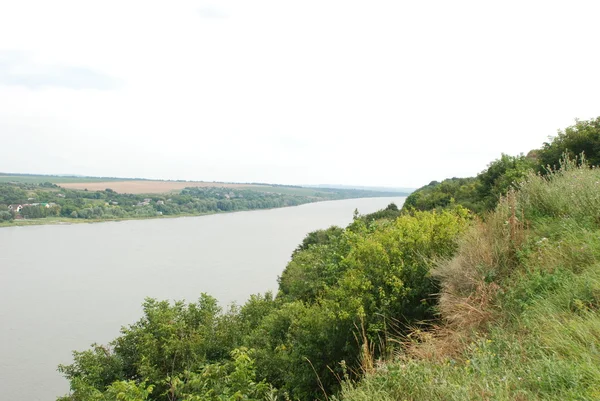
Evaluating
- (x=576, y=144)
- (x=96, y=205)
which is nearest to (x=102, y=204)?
(x=96, y=205)

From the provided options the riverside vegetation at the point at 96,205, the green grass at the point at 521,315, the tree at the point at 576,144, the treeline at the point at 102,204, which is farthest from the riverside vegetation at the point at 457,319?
the treeline at the point at 102,204

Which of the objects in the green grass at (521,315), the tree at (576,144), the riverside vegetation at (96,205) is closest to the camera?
the green grass at (521,315)

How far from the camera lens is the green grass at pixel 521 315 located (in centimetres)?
257

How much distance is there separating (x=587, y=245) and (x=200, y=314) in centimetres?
1492

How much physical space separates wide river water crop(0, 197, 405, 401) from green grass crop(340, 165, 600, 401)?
72.9ft

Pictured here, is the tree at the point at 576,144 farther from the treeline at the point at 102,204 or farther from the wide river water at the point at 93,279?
the treeline at the point at 102,204

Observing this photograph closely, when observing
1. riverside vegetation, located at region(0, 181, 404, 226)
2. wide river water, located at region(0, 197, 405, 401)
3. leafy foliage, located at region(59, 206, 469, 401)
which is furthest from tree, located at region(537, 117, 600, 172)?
riverside vegetation, located at region(0, 181, 404, 226)

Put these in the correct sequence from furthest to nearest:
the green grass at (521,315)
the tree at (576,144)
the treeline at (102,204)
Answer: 1. the treeline at (102,204)
2. the tree at (576,144)
3. the green grass at (521,315)

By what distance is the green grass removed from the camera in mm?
2572

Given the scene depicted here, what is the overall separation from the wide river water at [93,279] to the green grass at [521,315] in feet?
72.9

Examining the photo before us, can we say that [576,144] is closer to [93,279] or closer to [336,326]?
[336,326]

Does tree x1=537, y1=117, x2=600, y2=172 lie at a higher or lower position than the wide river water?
higher

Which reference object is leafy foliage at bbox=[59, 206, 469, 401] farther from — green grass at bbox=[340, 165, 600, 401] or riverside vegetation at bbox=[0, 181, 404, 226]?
riverside vegetation at bbox=[0, 181, 404, 226]

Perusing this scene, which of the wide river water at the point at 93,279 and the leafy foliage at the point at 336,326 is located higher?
the leafy foliage at the point at 336,326
